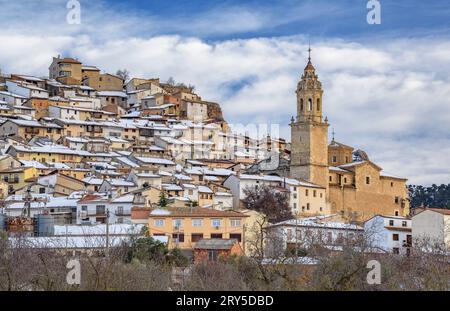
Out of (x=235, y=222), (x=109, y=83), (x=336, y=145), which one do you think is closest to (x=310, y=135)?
(x=336, y=145)

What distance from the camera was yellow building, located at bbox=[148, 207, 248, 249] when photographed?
4809 centimetres

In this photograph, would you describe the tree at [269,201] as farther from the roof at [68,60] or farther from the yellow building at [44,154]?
the roof at [68,60]

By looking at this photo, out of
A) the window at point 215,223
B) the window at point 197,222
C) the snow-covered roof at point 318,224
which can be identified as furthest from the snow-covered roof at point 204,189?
the window at point 197,222

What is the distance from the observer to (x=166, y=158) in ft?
249

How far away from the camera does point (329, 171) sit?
72500 mm

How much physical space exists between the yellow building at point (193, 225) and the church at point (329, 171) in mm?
21572

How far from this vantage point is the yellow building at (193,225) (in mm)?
48094

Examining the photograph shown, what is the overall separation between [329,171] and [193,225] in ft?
82.8

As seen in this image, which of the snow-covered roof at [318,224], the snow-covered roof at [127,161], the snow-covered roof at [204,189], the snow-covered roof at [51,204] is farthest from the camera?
the snow-covered roof at [127,161]

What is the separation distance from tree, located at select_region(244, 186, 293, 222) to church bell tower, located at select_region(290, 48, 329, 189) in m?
6.80

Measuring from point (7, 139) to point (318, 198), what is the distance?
2238 centimetres

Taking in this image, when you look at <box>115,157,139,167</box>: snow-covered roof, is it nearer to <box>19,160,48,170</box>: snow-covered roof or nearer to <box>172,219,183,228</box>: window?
<box>19,160,48,170</box>: snow-covered roof
